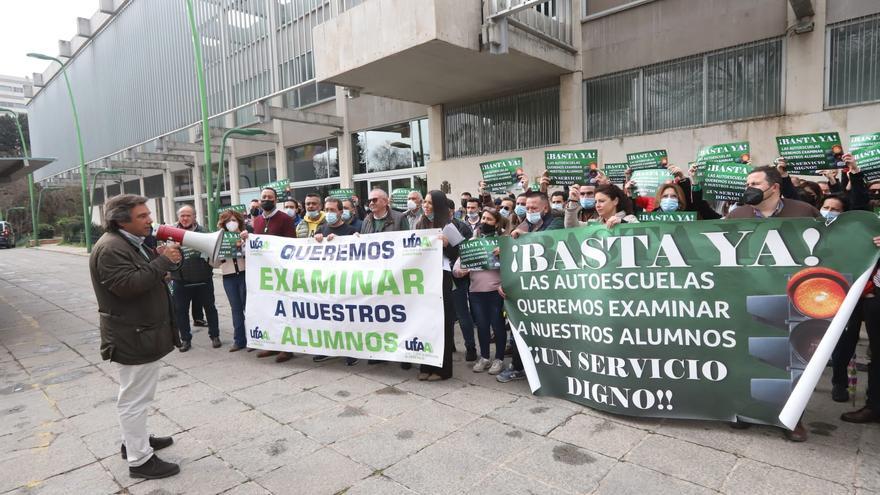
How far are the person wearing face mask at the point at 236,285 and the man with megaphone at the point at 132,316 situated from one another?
8.36 feet

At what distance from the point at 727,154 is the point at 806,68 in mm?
4070

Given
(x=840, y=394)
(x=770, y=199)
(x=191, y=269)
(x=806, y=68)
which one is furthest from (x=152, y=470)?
(x=806, y=68)

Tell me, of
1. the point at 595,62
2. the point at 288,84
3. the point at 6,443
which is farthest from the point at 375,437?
the point at 288,84

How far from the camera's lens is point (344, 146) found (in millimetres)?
16344

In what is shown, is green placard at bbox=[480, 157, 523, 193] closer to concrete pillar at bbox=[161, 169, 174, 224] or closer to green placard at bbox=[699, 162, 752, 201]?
green placard at bbox=[699, 162, 752, 201]

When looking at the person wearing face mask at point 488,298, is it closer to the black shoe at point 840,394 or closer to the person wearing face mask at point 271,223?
the person wearing face mask at point 271,223

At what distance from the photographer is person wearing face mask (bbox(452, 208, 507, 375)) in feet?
15.0

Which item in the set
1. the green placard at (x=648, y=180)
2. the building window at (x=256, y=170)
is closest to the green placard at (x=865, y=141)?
the green placard at (x=648, y=180)

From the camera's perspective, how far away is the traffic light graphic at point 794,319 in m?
2.99

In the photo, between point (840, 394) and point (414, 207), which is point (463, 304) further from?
point (840, 394)

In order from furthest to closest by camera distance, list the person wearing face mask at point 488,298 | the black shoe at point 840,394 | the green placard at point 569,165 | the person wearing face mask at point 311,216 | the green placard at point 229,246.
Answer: the green placard at point 569,165 < the person wearing face mask at point 311,216 < the green placard at point 229,246 < the person wearing face mask at point 488,298 < the black shoe at point 840,394

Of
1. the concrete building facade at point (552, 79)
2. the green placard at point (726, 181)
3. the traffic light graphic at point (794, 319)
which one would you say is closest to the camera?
the traffic light graphic at point (794, 319)

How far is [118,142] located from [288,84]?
19405 millimetres

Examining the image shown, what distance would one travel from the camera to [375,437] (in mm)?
3490
